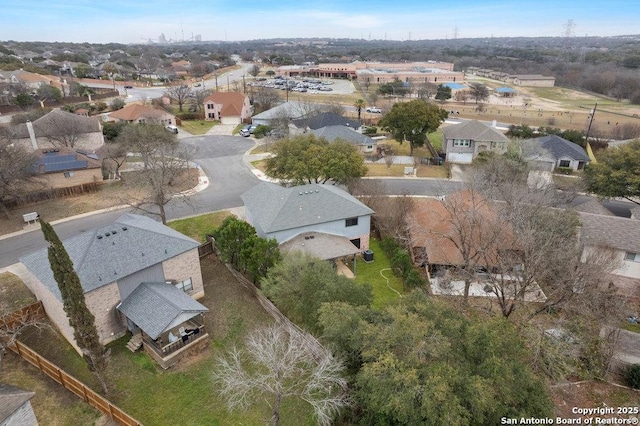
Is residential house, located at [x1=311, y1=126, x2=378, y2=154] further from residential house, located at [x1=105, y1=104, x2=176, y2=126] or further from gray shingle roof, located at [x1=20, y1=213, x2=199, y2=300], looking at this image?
gray shingle roof, located at [x1=20, y1=213, x2=199, y2=300]

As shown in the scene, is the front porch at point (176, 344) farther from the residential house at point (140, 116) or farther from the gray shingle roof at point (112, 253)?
the residential house at point (140, 116)

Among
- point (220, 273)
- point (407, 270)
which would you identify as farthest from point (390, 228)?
point (220, 273)

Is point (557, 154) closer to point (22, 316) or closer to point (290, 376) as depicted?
point (290, 376)

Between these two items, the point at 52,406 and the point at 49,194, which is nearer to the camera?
the point at 52,406

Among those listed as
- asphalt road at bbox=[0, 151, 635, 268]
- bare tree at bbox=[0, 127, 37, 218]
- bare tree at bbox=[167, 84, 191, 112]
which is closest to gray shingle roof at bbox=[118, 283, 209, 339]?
asphalt road at bbox=[0, 151, 635, 268]

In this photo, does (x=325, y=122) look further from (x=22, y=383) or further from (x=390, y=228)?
(x=22, y=383)

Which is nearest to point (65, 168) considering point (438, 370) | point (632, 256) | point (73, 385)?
point (73, 385)
